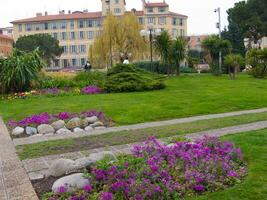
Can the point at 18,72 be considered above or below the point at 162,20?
below

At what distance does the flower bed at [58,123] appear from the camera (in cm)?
1020

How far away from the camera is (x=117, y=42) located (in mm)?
46656

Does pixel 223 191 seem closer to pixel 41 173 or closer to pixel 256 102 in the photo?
pixel 41 173

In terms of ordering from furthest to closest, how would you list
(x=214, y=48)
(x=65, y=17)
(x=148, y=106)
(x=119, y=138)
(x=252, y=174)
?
(x=65, y=17), (x=214, y=48), (x=148, y=106), (x=119, y=138), (x=252, y=174)

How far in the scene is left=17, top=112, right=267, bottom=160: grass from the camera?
778 centimetres

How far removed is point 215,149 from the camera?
6.37 meters

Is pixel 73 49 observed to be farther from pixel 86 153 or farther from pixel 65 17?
pixel 86 153

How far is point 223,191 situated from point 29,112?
30.5 feet

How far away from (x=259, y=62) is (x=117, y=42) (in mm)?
20537

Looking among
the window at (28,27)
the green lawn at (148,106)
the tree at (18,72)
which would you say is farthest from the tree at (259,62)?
the window at (28,27)

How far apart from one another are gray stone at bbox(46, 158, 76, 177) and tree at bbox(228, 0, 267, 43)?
48670 millimetres

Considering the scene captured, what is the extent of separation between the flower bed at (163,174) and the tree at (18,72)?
47.0 feet

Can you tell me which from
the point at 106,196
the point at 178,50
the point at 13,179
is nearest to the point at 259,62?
the point at 178,50

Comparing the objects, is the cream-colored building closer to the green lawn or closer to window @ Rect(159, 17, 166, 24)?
window @ Rect(159, 17, 166, 24)
